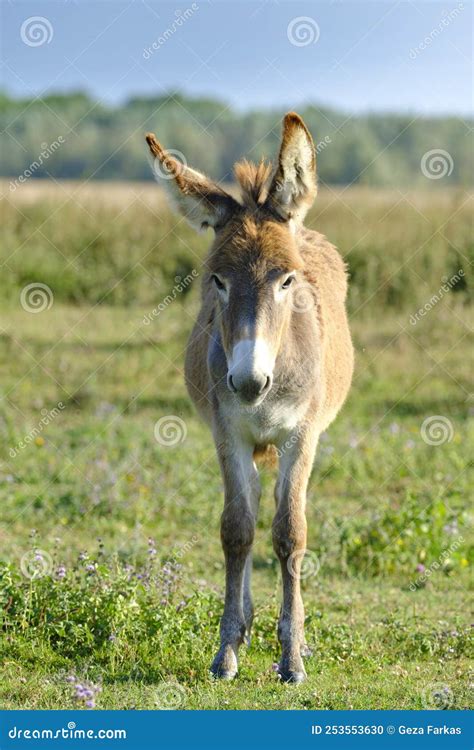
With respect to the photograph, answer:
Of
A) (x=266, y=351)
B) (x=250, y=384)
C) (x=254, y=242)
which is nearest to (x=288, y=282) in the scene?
(x=254, y=242)

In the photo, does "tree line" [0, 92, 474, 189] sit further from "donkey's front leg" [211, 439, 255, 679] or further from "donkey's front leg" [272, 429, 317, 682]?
"donkey's front leg" [211, 439, 255, 679]

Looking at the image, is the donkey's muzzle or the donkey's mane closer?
the donkey's muzzle

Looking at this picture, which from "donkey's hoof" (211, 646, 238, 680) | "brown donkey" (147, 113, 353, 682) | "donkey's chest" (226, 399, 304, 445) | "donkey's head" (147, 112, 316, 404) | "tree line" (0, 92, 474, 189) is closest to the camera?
"donkey's head" (147, 112, 316, 404)

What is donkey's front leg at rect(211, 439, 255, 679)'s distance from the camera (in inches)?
207

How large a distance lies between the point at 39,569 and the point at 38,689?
0.99m

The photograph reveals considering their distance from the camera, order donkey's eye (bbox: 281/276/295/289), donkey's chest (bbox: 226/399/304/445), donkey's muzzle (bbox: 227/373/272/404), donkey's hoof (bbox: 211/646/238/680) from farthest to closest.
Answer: donkey's chest (bbox: 226/399/304/445) < donkey's hoof (bbox: 211/646/238/680) < donkey's eye (bbox: 281/276/295/289) < donkey's muzzle (bbox: 227/373/272/404)

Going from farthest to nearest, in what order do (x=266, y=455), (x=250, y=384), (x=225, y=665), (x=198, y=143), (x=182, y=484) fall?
(x=198, y=143) < (x=182, y=484) < (x=266, y=455) < (x=225, y=665) < (x=250, y=384)

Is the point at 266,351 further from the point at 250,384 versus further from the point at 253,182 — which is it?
the point at 253,182

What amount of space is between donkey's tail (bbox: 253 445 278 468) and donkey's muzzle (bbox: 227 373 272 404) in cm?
115

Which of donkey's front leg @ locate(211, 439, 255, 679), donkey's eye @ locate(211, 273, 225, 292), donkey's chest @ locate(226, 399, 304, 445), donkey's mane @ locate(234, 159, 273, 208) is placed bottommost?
donkey's front leg @ locate(211, 439, 255, 679)

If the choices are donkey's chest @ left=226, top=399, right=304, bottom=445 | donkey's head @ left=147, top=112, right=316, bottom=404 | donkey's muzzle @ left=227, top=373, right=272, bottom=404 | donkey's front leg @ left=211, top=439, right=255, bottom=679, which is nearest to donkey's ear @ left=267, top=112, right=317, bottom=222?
donkey's head @ left=147, top=112, right=316, bottom=404

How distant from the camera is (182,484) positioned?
897cm

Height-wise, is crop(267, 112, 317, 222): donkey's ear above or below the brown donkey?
above

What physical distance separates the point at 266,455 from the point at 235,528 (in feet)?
2.54
